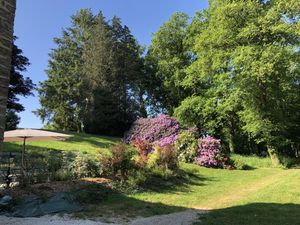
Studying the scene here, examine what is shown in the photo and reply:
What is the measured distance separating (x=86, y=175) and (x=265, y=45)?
607 inches

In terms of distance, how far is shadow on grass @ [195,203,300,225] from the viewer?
27.6 feet

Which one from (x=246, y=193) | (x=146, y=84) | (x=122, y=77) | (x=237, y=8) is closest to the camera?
(x=246, y=193)

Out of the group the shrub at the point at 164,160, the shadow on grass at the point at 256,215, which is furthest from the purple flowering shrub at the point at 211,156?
the shadow on grass at the point at 256,215

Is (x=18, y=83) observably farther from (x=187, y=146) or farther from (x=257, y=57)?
(x=257, y=57)

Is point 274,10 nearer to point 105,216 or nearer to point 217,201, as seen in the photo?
point 217,201

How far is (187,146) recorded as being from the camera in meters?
22.1

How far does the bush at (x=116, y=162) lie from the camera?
14133 mm

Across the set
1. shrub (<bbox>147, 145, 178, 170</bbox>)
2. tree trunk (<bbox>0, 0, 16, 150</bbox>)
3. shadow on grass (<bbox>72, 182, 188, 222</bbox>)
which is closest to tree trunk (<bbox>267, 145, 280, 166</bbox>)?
shrub (<bbox>147, 145, 178, 170</bbox>)

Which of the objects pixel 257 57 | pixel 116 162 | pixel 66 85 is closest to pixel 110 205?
pixel 116 162

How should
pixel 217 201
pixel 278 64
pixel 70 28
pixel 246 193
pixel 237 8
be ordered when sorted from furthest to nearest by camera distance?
pixel 70 28 < pixel 237 8 < pixel 278 64 < pixel 246 193 < pixel 217 201

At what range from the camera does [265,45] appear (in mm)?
23016

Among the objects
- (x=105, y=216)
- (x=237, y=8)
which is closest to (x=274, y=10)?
(x=237, y=8)

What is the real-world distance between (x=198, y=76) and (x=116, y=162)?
18310 millimetres

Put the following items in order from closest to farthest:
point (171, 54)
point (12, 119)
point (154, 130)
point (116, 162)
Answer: point (116, 162) < point (154, 130) < point (12, 119) < point (171, 54)
